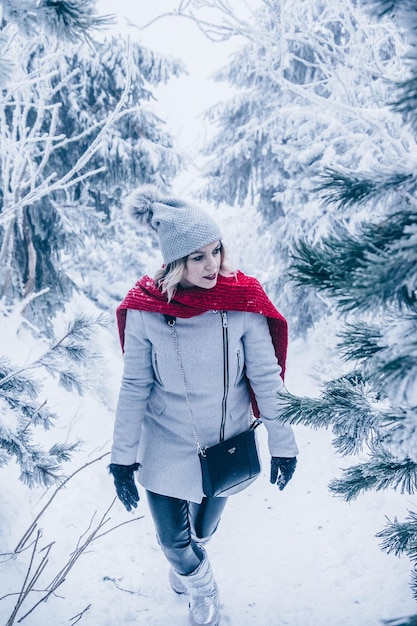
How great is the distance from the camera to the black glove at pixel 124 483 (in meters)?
2.43

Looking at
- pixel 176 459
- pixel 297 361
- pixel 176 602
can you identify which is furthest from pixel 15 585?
pixel 297 361

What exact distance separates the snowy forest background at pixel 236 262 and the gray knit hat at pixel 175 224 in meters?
0.67

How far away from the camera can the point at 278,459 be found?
Result: 2.47 meters

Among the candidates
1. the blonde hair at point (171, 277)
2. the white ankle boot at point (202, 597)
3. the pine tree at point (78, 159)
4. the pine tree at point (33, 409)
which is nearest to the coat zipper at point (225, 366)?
the blonde hair at point (171, 277)

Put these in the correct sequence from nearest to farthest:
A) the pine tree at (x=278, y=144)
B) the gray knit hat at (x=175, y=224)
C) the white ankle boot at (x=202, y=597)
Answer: the gray knit hat at (x=175, y=224) < the white ankle boot at (x=202, y=597) < the pine tree at (x=278, y=144)

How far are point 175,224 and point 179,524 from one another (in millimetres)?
1775

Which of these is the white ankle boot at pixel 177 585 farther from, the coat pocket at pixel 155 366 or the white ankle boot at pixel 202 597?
the coat pocket at pixel 155 366

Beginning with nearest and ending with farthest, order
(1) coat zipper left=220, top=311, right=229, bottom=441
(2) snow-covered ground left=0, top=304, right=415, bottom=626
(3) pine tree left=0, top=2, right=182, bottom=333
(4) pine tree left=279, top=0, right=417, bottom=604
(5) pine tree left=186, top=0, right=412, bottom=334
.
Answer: (4) pine tree left=279, top=0, right=417, bottom=604
(1) coat zipper left=220, top=311, right=229, bottom=441
(2) snow-covered ground left=0, top=304, right=415, bottom=626
(3) pine tree left=0, top=2, right=182, bottom=333
(5) pine tree left=186, top=0, right=412, bottom=334

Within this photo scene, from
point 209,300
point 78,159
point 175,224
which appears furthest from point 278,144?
point 209,300

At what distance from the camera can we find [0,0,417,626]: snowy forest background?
105 cm

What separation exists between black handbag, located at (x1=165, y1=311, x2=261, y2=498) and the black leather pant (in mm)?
232

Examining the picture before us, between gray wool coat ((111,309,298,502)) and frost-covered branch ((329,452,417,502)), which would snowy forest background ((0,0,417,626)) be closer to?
frost-covered branch ((329,452,417,502))

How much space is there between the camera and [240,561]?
364cm

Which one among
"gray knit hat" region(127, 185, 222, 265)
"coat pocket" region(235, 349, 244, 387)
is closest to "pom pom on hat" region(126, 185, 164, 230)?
"gray knit hat" region(127, 185, 222, 265)
